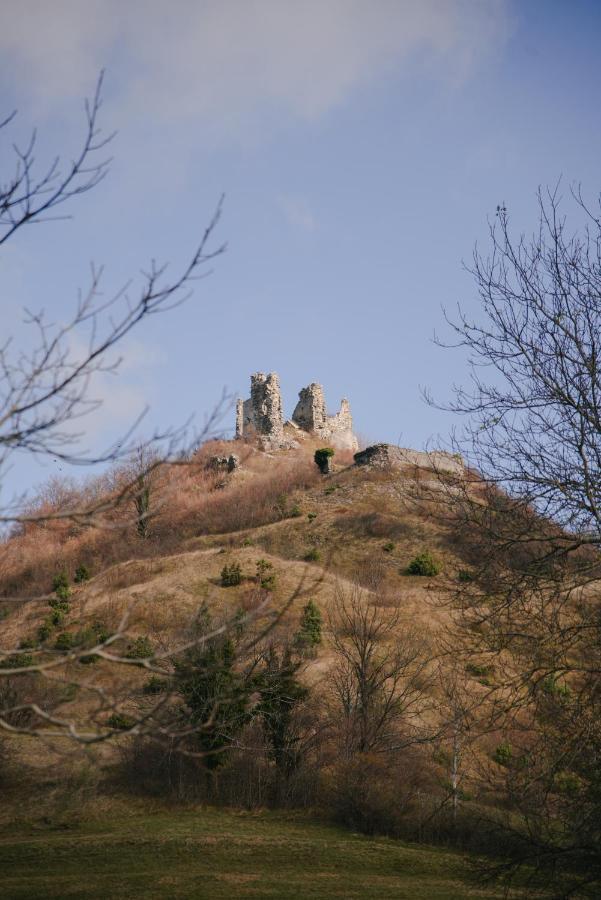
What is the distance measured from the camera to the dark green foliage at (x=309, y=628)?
25.1 metres

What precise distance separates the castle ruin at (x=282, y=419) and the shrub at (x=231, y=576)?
2978 centimetres

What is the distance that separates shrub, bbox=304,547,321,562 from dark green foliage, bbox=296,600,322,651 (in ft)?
18.2

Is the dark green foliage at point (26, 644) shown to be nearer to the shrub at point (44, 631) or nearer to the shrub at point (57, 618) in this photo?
the shrub at point (44, 631)

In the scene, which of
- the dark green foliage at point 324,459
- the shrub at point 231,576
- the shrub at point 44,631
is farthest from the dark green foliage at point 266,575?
the dark green foliage at point 324,459

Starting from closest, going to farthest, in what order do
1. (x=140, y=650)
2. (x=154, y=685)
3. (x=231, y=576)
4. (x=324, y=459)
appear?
(x=154, y=685) → (x=140, y=650) → (x=231, y=576) → (x=324, y=459)

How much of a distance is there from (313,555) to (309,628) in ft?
24.9

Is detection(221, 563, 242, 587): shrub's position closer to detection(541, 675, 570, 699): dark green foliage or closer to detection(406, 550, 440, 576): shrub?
detection(406, 550, 440, 576): shrub

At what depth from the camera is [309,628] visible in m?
25.9

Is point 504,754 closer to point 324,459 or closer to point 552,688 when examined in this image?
point 552,688

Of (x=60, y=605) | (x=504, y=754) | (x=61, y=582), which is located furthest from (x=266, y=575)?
(x=504, y=754)

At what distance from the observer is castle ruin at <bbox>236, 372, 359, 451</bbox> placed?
62.5 metres

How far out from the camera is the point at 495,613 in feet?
23.5

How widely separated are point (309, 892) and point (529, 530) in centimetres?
875

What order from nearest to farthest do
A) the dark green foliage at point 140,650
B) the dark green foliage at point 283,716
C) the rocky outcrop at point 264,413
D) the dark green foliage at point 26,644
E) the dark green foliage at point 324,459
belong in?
the dark green foliage at point 26,644, the dark green foliage at point 283,716, the dark green foliage at point 140,650, the dark green foliage at point 324,459, the rocky outcrop at point 264,413
